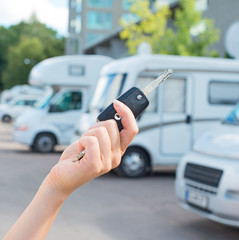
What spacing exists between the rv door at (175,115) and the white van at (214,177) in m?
3.95

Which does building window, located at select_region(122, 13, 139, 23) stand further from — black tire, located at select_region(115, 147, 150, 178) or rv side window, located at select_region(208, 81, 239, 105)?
black tire, located at select_region(115, 147, 150, 178)

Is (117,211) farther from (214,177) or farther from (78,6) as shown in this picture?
(78,6)

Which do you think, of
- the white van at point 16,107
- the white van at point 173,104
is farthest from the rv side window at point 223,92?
the white van at point 16,107

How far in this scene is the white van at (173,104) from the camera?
1045 cm

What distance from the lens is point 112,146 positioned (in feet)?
3.92

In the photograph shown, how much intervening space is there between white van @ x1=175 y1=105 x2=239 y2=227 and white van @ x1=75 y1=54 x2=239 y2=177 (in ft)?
12.9

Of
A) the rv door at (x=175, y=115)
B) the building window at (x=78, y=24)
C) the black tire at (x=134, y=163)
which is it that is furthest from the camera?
the building window at (x=78, y=24)

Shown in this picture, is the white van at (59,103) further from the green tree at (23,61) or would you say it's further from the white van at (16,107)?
the green tree at (23,61)

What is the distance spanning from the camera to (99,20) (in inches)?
2682

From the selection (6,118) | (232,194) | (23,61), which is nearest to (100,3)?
(23,61)

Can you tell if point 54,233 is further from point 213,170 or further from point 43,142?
point 43,142

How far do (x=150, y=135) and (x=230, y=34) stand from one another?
405 centimetres

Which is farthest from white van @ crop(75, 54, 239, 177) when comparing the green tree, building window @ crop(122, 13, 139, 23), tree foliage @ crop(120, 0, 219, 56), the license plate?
the green tree

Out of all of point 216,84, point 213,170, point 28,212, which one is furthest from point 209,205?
point 216,84
